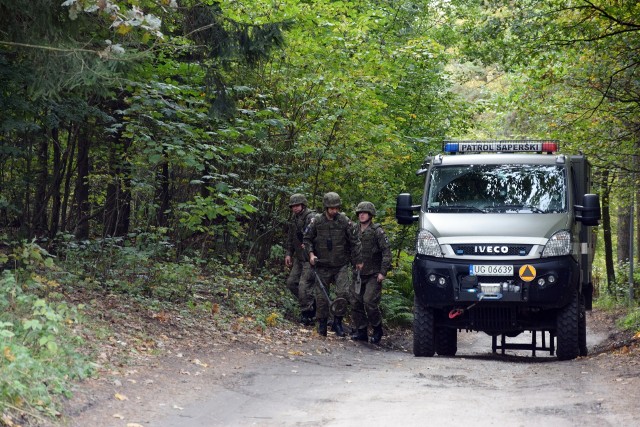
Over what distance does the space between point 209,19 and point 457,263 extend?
4633mm

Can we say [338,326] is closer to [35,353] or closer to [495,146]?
[495,146]

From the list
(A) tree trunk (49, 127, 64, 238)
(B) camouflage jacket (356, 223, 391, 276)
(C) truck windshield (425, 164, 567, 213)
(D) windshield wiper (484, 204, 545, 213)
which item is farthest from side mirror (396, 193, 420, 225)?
(A) tree trunk (49, 127, 64, 238)

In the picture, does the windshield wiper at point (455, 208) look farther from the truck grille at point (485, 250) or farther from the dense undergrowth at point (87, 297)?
the dense undergrowth at point (87, 297)

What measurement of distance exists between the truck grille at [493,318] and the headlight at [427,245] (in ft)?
3.11

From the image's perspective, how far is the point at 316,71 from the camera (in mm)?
16578

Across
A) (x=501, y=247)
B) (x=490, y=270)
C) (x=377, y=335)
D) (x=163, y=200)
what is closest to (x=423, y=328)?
(x=490, y=270)

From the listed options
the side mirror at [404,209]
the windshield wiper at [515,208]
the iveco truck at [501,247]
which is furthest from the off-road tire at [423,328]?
the windshield wiper at [515,208]

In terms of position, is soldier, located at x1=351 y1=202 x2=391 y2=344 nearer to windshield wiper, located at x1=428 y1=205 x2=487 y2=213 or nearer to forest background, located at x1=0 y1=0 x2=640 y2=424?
forest background, located at x1=0 y1=0 x2=640 y2=424

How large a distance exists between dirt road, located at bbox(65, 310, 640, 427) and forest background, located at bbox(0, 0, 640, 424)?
2.41ft

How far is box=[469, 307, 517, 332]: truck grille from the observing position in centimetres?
1189

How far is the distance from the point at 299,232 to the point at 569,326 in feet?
16.3

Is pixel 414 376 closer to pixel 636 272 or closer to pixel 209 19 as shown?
pixel 209 19

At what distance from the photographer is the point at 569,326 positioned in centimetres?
1198

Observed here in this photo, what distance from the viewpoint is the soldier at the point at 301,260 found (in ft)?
48.9
